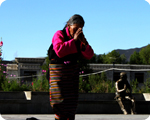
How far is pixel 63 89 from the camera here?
3.41 metres

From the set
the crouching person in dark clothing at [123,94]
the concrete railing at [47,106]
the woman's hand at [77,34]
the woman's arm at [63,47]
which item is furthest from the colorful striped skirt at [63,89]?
the crouching person in dark clothing at [123,94]

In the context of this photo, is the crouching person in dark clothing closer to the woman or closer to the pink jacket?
the woman

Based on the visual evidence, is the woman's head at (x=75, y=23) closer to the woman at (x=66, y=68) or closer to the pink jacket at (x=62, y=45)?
the woman at (x=66, y=68)

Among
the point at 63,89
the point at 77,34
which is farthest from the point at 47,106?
the point at 77,34

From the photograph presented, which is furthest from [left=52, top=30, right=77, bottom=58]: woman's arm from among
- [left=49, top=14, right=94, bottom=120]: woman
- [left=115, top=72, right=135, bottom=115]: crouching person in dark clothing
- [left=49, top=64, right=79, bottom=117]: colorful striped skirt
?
[left=115, top=72, right=135, bottom=115]: crouching person in dark clothing

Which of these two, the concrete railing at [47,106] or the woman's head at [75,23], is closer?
the woman's head at [75,23]

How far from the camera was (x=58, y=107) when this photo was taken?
11.2 feet

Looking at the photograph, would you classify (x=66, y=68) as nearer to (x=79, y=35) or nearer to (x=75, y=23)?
(x=79, y=35)

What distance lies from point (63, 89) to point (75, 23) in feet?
2.36

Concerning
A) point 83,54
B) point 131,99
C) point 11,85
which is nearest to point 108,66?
point 11,85

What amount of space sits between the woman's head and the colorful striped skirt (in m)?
0.40

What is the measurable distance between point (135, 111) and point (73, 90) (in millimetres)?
6841

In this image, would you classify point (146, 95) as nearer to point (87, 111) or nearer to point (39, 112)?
point (87, 111)

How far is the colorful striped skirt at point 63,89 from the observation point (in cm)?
340
